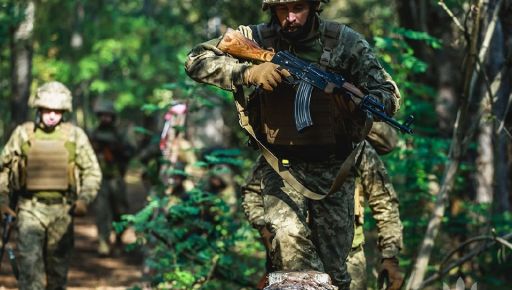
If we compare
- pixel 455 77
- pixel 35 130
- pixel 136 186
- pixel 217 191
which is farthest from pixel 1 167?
pixel 136 186

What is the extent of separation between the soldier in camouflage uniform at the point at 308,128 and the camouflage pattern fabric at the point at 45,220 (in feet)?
12.5

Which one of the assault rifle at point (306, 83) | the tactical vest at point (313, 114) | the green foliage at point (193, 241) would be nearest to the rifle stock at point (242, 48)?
the assault rifle at point (306, 83)

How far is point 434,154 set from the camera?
11.1m

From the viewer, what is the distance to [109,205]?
54.2 ft

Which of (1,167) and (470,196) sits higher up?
(1,167)

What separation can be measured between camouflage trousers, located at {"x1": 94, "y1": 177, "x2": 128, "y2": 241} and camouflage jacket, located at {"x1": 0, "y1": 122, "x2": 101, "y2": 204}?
19.7ft

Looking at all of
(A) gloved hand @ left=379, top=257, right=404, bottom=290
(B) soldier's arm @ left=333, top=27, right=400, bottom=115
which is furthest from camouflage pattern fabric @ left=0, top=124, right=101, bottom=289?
(B) soldier's arm @ left=333, top=27, right=400, bottom=115

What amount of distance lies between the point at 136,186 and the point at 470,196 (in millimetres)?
18457

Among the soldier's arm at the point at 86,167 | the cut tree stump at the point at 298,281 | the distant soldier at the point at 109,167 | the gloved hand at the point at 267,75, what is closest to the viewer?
the cut tree stump at the point at 298,281

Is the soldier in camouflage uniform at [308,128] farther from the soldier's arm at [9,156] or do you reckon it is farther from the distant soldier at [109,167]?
the distant soldier at [109,167]

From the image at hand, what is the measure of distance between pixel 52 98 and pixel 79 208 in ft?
3.51

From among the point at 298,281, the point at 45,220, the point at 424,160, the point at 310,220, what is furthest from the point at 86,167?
the point at 298,281

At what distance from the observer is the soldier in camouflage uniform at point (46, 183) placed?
9.95 metres

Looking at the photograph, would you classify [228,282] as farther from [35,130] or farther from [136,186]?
[136,186]
